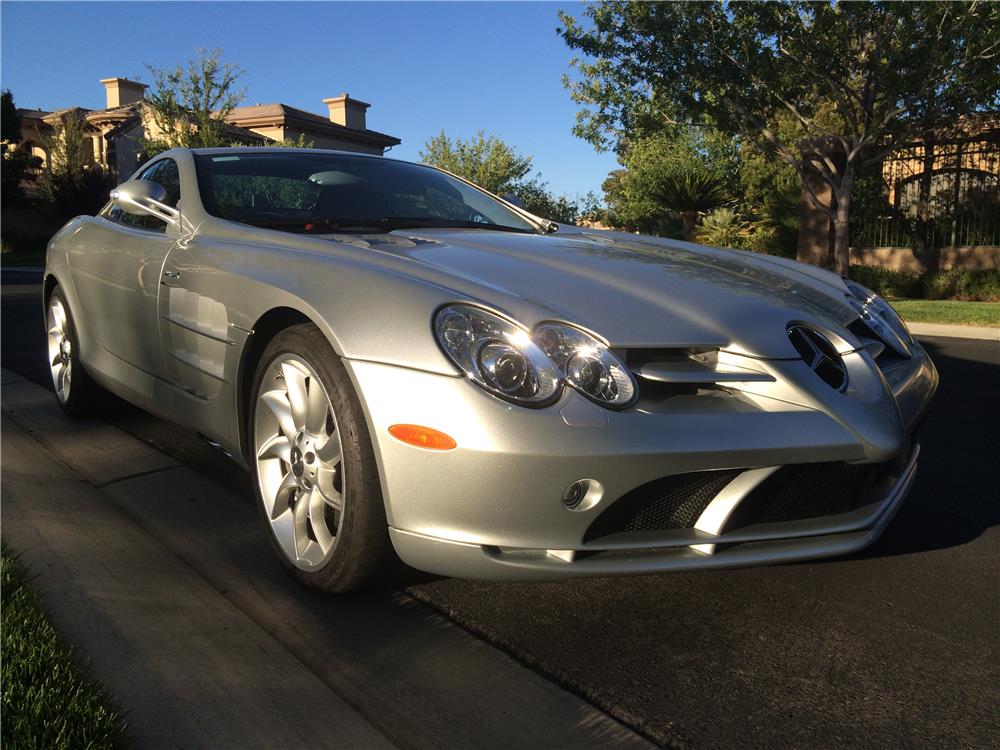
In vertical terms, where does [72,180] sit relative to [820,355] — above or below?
above

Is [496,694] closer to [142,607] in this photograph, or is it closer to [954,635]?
[142,607]

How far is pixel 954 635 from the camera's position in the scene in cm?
250

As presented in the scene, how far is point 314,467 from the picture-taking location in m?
2.72

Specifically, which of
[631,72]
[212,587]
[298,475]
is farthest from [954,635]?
[631,72]

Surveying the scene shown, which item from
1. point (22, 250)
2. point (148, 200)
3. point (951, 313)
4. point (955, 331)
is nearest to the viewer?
point (148, 200)

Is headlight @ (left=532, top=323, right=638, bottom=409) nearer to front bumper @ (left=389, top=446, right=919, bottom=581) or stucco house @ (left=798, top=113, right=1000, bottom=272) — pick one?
front bumper @ (left=389, top=446, right=919, bottom=581)

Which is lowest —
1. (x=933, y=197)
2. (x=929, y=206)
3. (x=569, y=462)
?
(x=569, y=462)

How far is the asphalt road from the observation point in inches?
81.9

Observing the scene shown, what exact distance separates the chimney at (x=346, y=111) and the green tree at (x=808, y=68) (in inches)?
1288

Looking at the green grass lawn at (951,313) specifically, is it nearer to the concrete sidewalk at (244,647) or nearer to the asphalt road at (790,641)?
the asphalt road at (790,641)

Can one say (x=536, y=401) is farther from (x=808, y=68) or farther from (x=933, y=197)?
(x=933, y=197)

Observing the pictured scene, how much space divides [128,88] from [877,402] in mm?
53220

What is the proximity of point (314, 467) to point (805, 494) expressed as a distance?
137 centimetres

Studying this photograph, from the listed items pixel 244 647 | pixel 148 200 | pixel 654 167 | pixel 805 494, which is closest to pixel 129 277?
pixel 148 200
